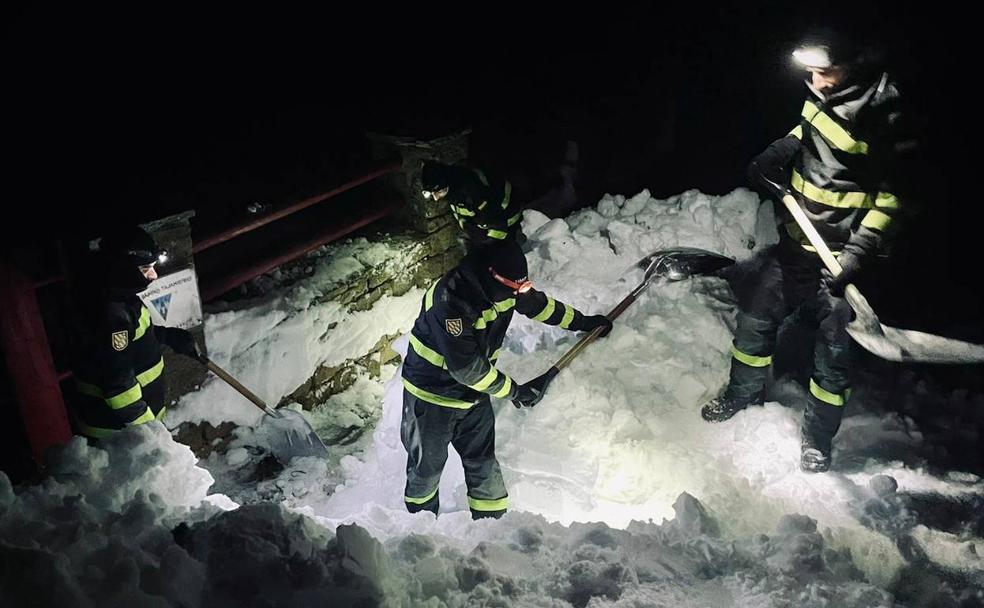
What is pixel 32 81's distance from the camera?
9125 mm

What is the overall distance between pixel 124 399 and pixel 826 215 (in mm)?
3914

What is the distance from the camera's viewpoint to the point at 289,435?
4.86 metres

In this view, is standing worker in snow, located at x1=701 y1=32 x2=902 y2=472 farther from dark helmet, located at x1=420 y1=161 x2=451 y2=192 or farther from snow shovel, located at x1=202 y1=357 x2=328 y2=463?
snow shovel, located at x1=202 y1=357 x2=328 y2=463

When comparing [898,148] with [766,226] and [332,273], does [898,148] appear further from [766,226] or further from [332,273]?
[332,273]

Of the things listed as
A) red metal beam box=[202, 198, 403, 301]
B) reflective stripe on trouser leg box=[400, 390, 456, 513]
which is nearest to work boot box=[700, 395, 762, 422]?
reflective stripe on trouser leg box=[400, 390, 456, 513]

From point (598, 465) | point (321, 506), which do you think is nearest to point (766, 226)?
point (598, 465)

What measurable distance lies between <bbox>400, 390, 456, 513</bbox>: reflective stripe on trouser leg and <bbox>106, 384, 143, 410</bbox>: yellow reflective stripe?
1419 mm

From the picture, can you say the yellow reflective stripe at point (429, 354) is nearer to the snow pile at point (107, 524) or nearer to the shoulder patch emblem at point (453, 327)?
the shoulder patch emblem at point (453, 327)

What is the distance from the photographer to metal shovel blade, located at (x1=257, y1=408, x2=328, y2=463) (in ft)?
15.8

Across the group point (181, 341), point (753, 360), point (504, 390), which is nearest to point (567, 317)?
point (504, 390)

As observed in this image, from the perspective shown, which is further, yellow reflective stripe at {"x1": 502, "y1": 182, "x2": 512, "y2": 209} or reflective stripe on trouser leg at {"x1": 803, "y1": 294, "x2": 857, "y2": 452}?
reflective stripe on trouser leg at {"x1": 803, "y1": 294, "x2": 857, "y2": 452}

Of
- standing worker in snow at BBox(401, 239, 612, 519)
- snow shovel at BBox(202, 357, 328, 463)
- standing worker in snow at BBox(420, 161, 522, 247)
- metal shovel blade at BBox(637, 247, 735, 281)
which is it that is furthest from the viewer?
metal shovel blade at BBox(637, 247, 735, 281)

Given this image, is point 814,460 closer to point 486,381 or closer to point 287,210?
point 486,381

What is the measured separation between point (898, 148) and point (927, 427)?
1883 millimetres
